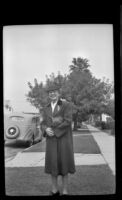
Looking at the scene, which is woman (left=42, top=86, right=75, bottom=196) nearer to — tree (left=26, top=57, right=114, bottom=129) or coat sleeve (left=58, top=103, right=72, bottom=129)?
coat sleeve (left=58, top=103, right=72, bottom=129)

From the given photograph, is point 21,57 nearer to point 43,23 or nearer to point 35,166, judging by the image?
point 43,23

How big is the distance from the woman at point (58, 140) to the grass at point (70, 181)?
9cm

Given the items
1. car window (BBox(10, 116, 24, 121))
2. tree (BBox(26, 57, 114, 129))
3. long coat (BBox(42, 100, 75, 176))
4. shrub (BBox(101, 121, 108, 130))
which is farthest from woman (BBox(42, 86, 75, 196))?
shrub (BBox(101, 121, 108, 130))

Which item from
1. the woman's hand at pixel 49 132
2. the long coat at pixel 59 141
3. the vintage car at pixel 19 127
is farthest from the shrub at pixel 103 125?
the vintage car at pixel 19 127

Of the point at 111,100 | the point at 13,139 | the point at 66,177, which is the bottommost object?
the point at 66,177

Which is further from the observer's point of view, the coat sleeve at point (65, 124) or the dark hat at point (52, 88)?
the dark hat at point (52, 88)

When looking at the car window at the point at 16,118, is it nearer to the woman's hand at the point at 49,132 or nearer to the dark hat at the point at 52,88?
the woman's hand at the point at 49,132

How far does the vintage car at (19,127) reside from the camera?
21.2 feet

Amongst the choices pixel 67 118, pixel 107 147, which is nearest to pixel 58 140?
pixel 67 118

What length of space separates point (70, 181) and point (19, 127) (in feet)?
3.19

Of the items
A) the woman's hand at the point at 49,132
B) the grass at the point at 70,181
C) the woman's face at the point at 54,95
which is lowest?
the grass at the point at 70,181
